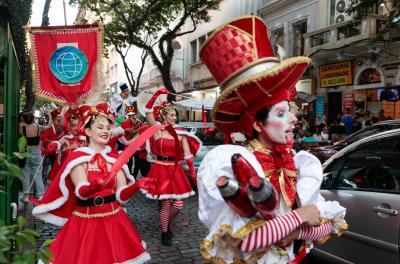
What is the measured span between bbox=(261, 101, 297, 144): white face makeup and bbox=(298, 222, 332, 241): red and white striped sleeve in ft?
1.65

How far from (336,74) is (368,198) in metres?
15.3

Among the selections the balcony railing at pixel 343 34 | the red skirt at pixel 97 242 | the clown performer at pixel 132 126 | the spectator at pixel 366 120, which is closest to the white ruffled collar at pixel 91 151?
the red skirt at pixel 97 242

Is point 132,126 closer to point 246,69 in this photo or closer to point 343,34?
point 246,69

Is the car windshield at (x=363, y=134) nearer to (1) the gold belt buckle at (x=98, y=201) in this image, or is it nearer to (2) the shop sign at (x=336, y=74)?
(1) the gold belt buckle at (x=98, y=201)

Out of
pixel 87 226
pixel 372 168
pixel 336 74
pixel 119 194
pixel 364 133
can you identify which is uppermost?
pixel 336 74

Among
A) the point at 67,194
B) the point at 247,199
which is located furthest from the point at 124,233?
the point at 247,199

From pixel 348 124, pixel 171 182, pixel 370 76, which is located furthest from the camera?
pixel 370 76

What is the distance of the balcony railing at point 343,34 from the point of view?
51.0 ft

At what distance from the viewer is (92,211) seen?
11.8ft

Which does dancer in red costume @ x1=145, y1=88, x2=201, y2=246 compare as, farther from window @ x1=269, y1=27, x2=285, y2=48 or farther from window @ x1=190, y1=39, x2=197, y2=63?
window @ x1=190, y1=39, x2=197, y2=63

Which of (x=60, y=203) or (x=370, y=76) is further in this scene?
(x=370, y=76)

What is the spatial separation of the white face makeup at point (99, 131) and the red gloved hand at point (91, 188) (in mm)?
497

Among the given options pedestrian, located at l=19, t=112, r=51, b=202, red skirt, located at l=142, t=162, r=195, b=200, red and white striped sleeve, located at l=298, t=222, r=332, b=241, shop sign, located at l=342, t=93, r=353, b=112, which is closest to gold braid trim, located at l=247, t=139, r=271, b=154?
red and white striped sleeve, located at l=298, t=222, r=332, b=241

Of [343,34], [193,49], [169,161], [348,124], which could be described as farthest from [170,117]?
[193,49]
